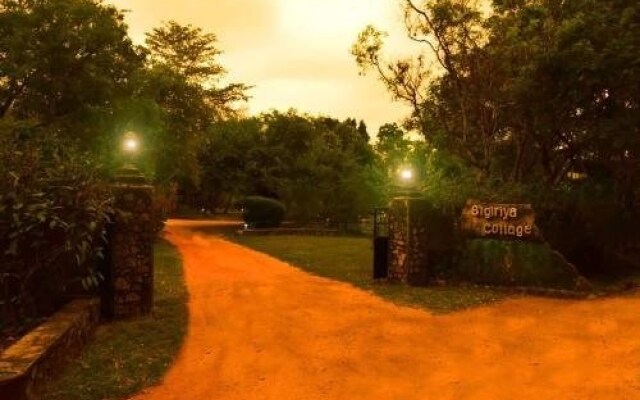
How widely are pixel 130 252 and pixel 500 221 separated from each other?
8.14 metres

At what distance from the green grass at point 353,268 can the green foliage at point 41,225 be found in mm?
6094

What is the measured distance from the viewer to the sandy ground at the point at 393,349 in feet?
21.0

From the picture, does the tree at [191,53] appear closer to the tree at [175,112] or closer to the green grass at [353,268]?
the tree at [175,112]

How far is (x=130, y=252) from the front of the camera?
9625 mm

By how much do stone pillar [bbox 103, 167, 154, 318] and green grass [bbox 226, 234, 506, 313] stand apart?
490 cm

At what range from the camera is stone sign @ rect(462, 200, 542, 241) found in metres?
12.7

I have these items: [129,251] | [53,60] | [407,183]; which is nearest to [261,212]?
[53,60]

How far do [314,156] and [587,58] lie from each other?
1933 centimetres

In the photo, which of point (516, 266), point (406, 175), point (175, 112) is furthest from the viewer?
point (175, 112)

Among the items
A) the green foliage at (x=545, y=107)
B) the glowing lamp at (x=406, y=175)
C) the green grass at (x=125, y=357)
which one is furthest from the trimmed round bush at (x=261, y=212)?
the green grass at (x=125, y=357)

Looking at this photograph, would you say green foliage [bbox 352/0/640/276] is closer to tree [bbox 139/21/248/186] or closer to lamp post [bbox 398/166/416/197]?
lamp post [bbox 398/166/416/197]

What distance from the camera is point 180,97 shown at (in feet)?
90.8

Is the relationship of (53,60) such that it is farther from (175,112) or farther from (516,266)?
(516,266)

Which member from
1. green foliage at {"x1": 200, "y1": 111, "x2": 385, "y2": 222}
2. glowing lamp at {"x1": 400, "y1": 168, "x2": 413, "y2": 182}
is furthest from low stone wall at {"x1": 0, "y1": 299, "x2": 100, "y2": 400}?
green foliage at {"x1": 200, "y1": 111, "x2": 385, "y2": 222}
